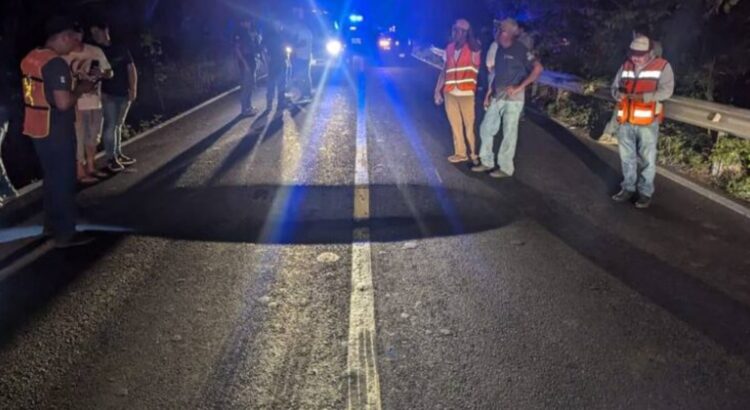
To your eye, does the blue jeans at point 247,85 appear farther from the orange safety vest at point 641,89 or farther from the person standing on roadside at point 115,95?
the orange safety vest at point 641,89

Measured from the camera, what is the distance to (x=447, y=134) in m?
10.5

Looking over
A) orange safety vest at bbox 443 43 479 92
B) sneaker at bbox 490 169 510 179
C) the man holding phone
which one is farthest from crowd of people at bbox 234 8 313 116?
sneaker at bbox 490 169 510 179

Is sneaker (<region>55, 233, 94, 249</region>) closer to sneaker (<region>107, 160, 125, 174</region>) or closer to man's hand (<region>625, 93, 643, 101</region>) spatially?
sneaker (<region>107, 160, 125, 174</region>)

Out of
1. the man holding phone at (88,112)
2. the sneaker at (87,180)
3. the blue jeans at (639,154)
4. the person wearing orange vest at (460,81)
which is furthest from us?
the person wearing orange vest at (460,81)

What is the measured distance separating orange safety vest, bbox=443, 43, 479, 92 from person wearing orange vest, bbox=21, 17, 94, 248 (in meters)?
4.52

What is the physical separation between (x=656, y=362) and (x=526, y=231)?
221 centimetres

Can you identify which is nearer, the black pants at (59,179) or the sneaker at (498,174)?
the black pants at (59,179)

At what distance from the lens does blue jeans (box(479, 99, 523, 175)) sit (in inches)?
290

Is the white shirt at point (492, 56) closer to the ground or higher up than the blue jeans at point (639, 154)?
higher up

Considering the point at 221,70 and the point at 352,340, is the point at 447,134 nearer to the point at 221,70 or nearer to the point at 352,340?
the point at 352,340

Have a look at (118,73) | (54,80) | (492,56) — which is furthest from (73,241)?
(492,56)

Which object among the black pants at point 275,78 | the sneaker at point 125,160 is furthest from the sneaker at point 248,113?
the sneaker at point 125,160

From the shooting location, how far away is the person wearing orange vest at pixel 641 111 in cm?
595

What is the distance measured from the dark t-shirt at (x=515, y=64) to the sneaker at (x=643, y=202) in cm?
202
